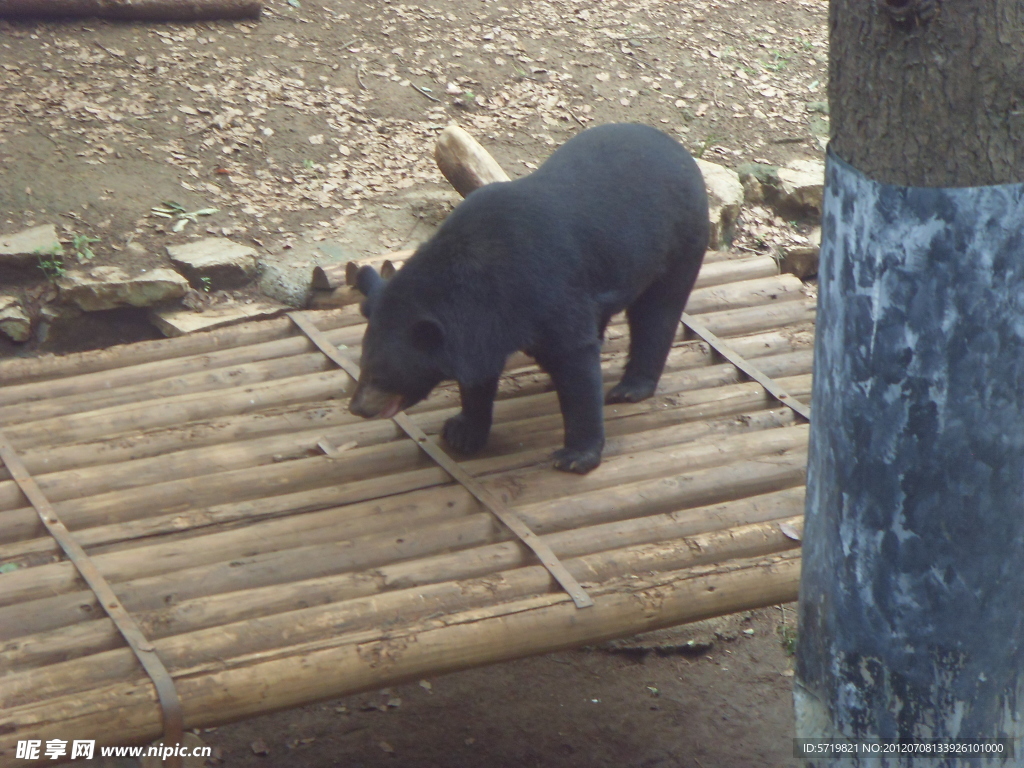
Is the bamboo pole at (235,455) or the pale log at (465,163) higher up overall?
the pale log at (465,163)

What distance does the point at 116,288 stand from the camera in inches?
209

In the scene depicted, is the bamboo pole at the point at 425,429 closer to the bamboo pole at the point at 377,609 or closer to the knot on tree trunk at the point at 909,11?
the bamboo pole at the point at 377,609

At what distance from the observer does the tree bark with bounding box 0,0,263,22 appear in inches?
262

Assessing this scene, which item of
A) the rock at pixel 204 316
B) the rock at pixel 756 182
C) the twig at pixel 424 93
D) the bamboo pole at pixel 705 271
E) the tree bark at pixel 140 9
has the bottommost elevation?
the rock at pixel 204 316

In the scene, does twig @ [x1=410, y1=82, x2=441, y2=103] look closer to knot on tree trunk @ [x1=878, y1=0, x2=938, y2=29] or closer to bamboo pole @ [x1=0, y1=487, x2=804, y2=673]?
bamboo pole @ [x1=0, y1=487, x2=804, y2=673]

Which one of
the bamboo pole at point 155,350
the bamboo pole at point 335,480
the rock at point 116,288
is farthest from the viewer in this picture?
the rock at point 116,288

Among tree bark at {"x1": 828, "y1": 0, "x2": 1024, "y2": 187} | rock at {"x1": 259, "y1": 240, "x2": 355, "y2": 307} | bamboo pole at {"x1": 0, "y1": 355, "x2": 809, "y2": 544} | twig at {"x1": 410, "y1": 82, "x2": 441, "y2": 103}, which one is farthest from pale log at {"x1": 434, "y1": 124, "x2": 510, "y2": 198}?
tree bark at {"x1": 828, "y1": 0, "x2": 1024, "y2": 187}

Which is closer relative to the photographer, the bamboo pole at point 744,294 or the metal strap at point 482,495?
the metal strap at point 482,495

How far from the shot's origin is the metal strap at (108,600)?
2.55 meters

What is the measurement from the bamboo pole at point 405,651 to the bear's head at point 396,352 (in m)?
0.76

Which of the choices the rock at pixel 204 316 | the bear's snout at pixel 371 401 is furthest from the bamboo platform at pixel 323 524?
the rock at pixel 204 316

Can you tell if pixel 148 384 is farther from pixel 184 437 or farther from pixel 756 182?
pixel 756 182

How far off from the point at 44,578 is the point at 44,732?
71cm

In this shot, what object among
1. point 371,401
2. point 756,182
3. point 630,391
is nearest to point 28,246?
point 371,401
